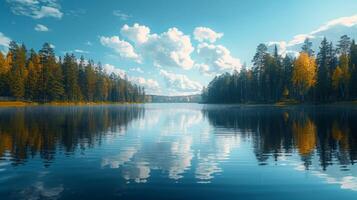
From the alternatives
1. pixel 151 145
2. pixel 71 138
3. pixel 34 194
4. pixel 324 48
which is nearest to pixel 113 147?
pixel 151 145

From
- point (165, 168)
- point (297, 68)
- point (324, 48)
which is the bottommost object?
point (165, 168)

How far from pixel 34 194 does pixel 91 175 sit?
3231mm

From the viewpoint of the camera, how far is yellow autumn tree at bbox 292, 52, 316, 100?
352 feet

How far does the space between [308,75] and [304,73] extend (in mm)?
1438

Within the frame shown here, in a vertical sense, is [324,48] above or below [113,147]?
above

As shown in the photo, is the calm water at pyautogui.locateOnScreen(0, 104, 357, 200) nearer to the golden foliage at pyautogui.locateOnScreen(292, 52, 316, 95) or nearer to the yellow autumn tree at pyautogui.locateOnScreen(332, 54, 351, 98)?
the yellow autumn tree at pyautogui.locateOnScreen(332, 54, 351, 98)

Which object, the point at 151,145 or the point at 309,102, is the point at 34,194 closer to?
the point at 151,145

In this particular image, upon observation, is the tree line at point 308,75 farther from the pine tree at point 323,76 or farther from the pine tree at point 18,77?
the pine tree at point 18,77

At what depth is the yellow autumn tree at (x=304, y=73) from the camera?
107m

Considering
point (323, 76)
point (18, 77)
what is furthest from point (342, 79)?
point (18, 77)

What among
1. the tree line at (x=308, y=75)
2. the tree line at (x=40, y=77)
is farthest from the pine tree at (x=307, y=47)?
the tree line at (x=40, y=77)

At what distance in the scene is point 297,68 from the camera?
110 metres

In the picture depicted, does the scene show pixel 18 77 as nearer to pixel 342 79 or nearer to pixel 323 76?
pixel 323 76

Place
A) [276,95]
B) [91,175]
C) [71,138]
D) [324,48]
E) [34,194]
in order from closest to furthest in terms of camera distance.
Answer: [34,194], [91,175], [71,138], [324,48], [276,95]
